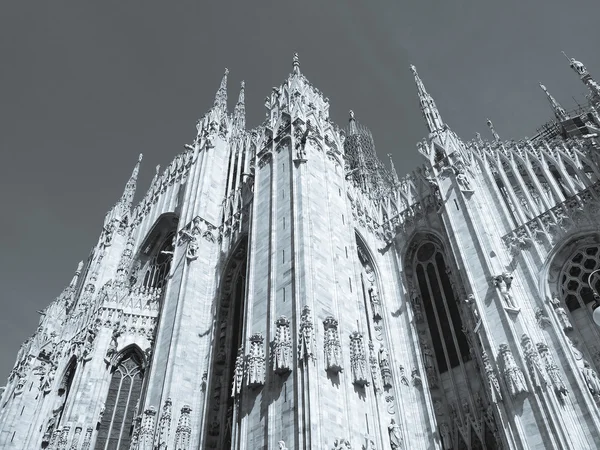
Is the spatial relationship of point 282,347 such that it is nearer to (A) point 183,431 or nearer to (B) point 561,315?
(A) point 183,431

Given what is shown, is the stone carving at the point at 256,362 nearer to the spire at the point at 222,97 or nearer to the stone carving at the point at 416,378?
the stone carving at the point at 416,378

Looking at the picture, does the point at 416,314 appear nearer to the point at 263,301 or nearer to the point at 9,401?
the point at 263,301

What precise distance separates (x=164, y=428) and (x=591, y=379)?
46.4 ft

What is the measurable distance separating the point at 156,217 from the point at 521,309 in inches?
935

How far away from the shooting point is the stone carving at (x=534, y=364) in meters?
14.4

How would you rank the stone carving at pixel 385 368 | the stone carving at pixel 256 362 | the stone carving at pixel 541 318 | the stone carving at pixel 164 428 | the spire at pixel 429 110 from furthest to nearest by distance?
the spire at pixel 429 110, the stone carving at pixel 385 368, the stone carving at pixel 164 428, the stone carving at pixel 541 318, the stone carving at pixel 256 362

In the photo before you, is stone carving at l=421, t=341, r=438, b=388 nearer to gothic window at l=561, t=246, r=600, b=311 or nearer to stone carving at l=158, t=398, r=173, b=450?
gothic window at l=561, t=246, r=600, b=311

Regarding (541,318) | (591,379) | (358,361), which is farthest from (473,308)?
(358,361)

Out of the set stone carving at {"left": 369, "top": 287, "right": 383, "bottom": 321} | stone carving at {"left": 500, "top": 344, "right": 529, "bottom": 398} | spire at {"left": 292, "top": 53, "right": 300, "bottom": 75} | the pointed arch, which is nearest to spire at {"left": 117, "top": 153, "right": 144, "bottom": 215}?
the pointed arch

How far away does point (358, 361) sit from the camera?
1535 centimetres

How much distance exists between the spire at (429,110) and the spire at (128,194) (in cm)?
2170

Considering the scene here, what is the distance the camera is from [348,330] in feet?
54.1

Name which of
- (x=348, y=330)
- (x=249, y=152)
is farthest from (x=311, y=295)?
(x=249, y=152)

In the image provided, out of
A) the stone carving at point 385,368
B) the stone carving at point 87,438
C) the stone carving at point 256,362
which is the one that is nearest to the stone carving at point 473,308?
the stone carving at point 385,368
